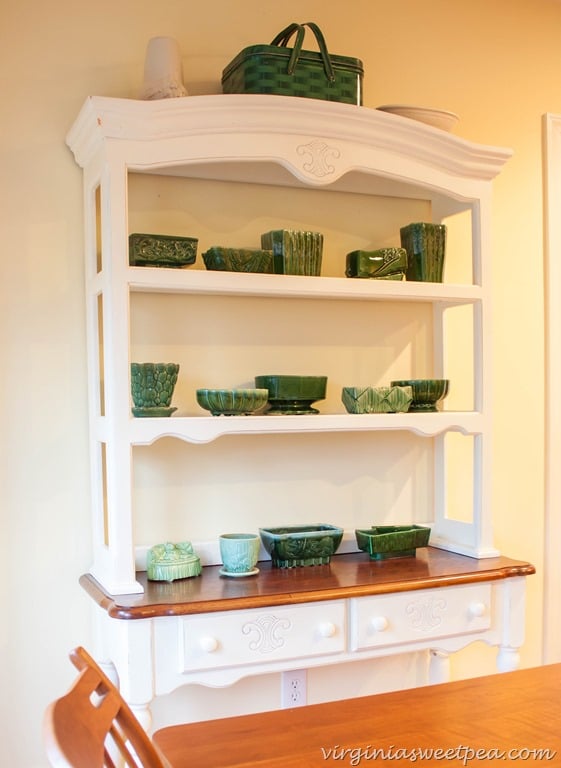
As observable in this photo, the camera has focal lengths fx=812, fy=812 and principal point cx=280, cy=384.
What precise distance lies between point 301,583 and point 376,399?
1.87ft

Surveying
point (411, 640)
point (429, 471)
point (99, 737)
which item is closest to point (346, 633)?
point (411, 640)

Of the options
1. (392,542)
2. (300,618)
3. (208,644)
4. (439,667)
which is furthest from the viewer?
(439,667)

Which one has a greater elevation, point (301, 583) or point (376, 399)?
point (376, 399)

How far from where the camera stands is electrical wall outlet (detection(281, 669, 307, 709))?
2477 millimetres

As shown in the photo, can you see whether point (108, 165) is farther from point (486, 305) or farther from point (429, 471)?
point (429, 471)

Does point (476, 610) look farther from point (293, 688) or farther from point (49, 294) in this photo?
point (49, 294)

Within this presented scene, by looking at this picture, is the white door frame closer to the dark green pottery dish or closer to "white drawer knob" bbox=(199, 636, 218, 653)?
the dark green pottery dish

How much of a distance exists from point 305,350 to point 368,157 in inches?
24.2

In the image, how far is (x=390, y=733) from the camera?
1294mm

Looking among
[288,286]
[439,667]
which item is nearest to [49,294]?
[288,286]

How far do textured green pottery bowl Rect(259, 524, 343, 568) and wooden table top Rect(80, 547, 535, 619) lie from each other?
24mm

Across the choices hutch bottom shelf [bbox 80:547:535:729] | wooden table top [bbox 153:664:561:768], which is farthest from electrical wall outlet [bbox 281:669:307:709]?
wooden table top [bbox 153:664:561:768]

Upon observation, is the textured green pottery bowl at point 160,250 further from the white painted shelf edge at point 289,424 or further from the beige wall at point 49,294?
→ the white painted shelf edge at point 289,424

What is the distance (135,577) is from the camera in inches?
84.8
